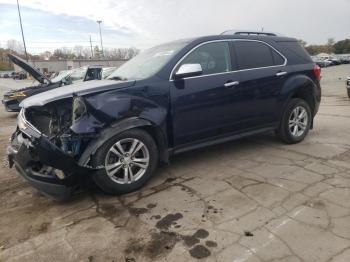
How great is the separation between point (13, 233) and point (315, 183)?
334 centimetres

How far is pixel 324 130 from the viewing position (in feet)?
22.0

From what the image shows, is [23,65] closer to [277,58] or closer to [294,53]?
[277,58]

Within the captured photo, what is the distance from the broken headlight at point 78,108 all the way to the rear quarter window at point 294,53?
3466 millimetres

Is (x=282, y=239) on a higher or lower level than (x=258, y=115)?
lower

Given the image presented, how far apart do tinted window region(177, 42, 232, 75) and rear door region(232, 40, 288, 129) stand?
198 millimetres

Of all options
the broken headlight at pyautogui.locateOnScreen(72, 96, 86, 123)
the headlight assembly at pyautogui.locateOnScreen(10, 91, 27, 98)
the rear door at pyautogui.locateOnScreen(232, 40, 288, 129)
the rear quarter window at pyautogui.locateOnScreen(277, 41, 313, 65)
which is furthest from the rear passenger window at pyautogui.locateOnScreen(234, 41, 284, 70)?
the headlight assembly at pyautogui.locateOnScreen(10, 91, 27, 98)

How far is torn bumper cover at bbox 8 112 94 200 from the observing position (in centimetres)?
341

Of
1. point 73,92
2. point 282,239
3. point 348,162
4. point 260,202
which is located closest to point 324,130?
point 348,162

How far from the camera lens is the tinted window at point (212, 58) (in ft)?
14.8

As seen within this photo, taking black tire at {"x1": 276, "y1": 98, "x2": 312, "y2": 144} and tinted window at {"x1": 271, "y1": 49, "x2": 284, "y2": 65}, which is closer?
tinted window at {"x1": 271, "y1": 49, "x2": 284, "y2": 65}

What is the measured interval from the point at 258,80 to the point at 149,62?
5.38 ft

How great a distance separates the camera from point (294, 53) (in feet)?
18.5

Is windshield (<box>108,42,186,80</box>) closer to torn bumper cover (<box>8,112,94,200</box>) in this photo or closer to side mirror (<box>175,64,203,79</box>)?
side mirror (<box>175,64,203,79</box>)

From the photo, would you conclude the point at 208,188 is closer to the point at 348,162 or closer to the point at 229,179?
the point at 229,179
